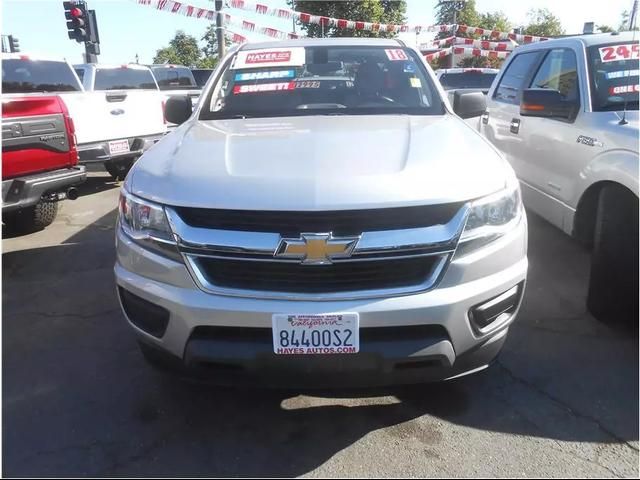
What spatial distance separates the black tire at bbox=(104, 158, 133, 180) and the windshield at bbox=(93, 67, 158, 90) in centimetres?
155

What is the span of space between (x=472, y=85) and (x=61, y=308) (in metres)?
10.1

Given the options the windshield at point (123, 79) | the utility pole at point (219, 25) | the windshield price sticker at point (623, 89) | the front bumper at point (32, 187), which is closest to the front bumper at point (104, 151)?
the front bumper at point (32, 187)

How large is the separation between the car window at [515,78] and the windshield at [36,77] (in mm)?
5165

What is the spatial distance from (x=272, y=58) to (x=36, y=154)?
2.43m

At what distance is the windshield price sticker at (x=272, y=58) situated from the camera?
3594mm

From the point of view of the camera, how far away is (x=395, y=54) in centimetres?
368

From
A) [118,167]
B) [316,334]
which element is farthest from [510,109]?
[118,167]

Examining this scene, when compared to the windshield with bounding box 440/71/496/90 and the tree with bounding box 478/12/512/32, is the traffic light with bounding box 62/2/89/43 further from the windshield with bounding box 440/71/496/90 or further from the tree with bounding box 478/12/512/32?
the tree with bounding box 478/12/512/32

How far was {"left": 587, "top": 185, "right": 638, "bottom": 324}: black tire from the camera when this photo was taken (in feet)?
9.94

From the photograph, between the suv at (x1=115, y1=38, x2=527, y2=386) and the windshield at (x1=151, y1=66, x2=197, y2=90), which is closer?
the suv at (x1=115, y1=38, x2=527, y2=386)

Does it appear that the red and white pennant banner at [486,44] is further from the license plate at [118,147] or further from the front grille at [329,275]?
the front grille at [329,275]

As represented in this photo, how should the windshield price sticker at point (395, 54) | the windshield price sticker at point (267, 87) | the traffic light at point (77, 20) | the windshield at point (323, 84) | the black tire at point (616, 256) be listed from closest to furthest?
the black tire at point (616, 256) → the windshield at point (323, 84) → the windshield price sticker at point (267, 87) → the windshield price sticker at point (395, 54) → the traffic light at point (77, 20)

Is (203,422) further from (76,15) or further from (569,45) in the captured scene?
(76,15)

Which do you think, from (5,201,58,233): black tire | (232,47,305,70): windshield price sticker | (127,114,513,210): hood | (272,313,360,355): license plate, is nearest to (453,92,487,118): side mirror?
(127,114,513,210): hood
